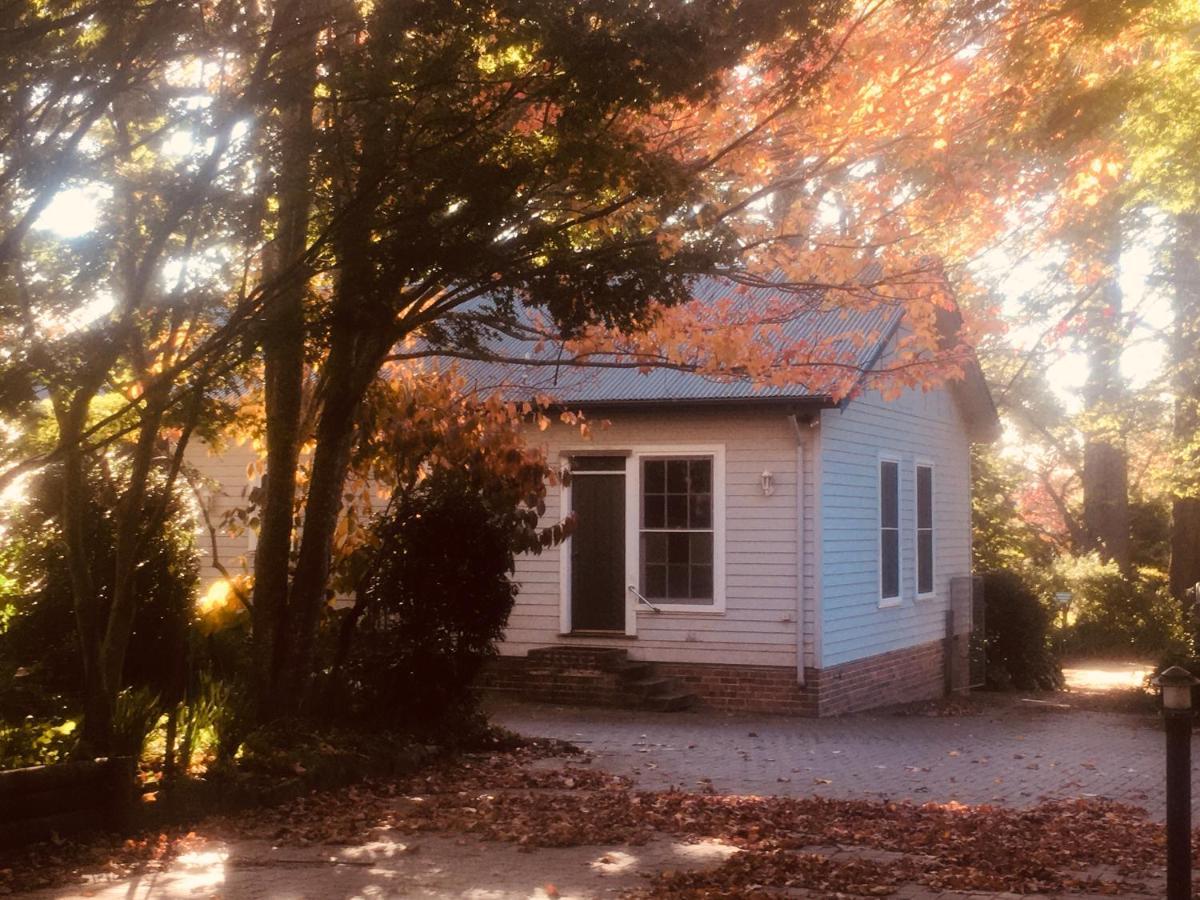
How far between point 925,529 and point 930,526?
35 centimetres

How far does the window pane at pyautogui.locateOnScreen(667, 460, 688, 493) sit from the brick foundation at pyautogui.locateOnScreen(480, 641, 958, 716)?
220cm

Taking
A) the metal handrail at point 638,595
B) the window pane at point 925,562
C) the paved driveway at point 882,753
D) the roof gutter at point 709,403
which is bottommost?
the paved driveway at point 882,753

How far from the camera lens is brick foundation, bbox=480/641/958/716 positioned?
54.6 ft

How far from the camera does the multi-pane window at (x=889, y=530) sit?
19422mm

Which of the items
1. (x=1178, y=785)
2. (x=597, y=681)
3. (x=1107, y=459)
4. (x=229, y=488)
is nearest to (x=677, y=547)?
(x=597, y=681)

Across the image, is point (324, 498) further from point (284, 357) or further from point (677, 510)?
point (677, 510)

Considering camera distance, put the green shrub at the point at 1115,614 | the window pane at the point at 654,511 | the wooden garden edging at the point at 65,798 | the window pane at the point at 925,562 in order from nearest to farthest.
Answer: the wooden garden edging at the point at 65,798 < the window pane at the point at 654,511 < the window pane at the point at 925,562 < the green shrub at the point at 1115,614

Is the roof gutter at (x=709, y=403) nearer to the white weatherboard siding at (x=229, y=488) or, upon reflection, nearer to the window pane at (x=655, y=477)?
the window pane at (x=655, y=477)

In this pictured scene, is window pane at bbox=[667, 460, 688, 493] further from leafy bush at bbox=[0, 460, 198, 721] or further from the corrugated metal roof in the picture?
leafy bush at bbox=[0, 460, 198, 721]

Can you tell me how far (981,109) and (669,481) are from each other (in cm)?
735

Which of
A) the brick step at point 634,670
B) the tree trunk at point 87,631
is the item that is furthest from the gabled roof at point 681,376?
the tree trunk at point 87,631

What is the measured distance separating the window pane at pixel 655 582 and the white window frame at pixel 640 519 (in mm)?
77

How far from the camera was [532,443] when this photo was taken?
17938mm

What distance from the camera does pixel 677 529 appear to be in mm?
17453
